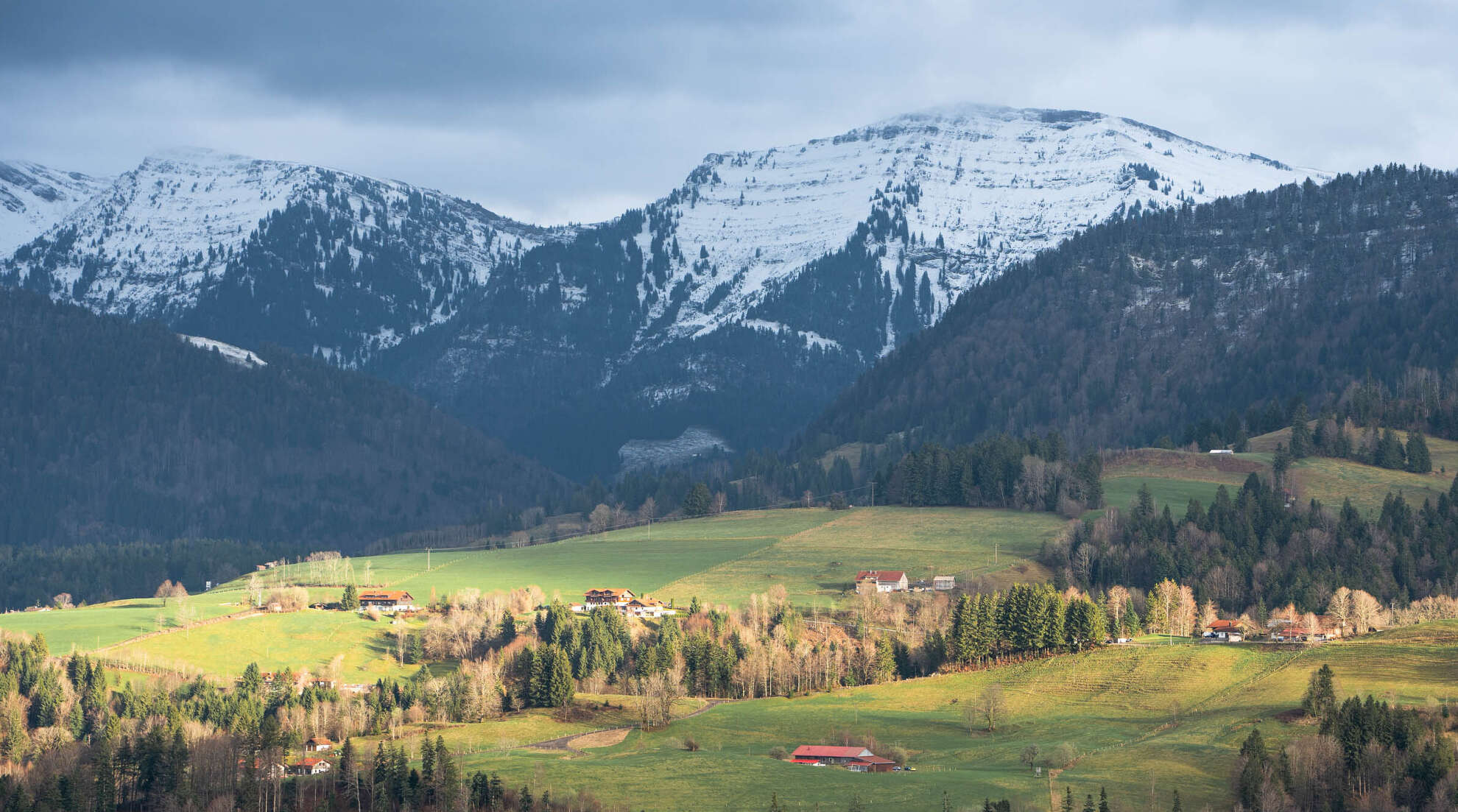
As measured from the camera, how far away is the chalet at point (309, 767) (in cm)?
15250

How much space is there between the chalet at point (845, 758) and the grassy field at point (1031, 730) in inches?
114

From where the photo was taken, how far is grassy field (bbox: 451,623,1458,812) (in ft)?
440

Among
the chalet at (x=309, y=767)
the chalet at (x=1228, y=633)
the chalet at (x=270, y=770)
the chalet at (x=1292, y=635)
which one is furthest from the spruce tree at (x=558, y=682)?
the chalet at (x=1292, y=635)

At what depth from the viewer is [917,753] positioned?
151 m

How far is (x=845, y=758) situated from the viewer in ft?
487

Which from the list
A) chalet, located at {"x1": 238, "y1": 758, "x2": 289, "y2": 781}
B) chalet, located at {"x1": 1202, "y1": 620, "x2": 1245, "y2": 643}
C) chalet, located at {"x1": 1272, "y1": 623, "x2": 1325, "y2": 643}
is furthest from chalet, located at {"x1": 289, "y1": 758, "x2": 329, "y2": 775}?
chalet, located at {"x1": 1272, "y1": 623, "x2": 1325, "y2": 643}

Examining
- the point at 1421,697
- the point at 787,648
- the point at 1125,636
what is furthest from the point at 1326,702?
the point at 787,648

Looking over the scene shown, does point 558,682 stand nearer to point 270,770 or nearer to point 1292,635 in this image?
point 270,770

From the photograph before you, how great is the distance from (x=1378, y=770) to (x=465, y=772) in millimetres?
67676

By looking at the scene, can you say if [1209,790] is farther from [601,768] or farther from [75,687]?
[75,687]

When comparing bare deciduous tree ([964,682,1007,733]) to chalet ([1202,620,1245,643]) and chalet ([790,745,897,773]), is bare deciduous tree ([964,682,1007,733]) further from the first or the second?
chalet ([1202,620,1245,643])

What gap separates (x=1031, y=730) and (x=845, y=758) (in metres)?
18.6

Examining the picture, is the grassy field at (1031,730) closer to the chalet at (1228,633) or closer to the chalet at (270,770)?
the chalet at (1228,633)

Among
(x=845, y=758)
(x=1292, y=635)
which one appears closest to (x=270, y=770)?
(x=845, y=758)
